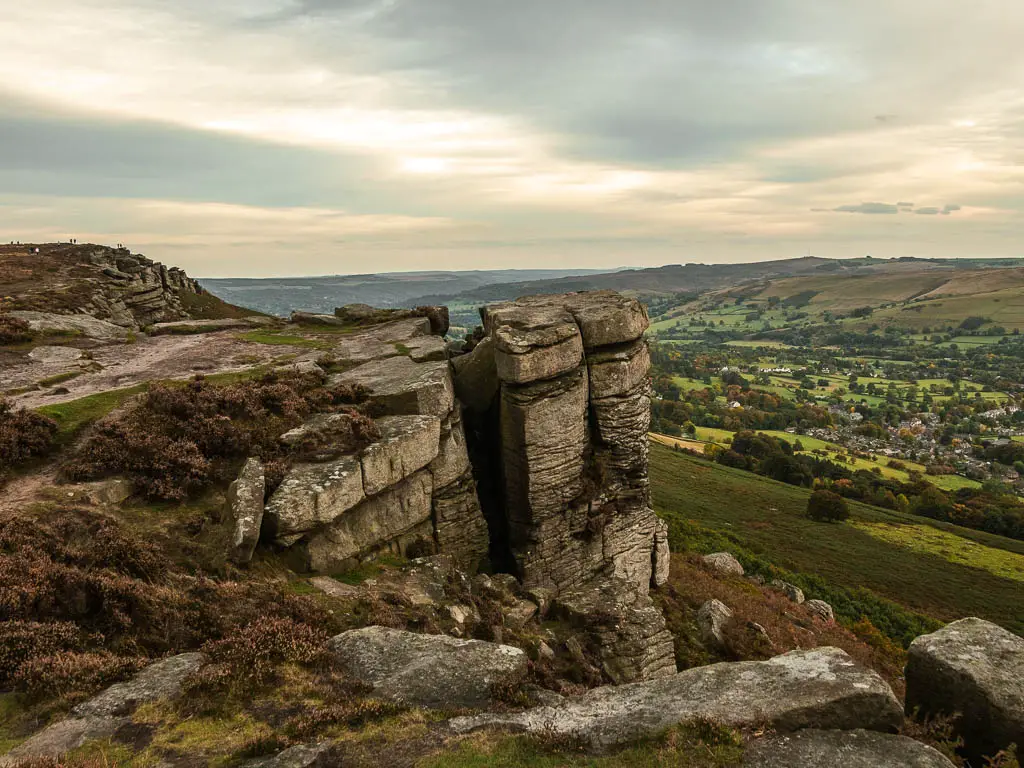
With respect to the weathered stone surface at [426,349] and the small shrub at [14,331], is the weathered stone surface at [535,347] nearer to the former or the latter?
Result: the weathered stone surface at [426,349]

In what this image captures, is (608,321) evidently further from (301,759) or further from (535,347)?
(301,759)

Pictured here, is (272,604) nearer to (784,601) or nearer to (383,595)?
(383,595)

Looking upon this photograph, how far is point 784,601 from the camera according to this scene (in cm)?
4312

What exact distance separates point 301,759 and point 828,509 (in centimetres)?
10632

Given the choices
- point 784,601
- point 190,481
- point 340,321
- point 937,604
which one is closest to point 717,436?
point 937,604

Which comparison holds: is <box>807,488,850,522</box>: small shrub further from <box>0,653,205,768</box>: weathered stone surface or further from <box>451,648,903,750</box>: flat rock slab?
<box>0,653,205,768</box>: weathered stone surface

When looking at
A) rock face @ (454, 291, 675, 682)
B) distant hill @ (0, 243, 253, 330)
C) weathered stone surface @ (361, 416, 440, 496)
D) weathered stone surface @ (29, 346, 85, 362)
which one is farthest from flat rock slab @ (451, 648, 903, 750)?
distant hill @ (0, 243, 253, 330)

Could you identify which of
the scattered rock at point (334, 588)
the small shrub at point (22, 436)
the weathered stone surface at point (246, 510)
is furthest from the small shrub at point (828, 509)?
the small shrub at point (22, 436)

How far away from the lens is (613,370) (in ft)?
96.4

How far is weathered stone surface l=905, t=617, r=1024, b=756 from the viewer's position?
11.5 m

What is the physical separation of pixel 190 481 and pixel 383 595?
8.31m

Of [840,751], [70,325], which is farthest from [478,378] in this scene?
[70,325]

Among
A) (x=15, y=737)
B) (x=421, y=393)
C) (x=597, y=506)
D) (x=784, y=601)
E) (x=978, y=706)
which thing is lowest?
(x=784, y=601)

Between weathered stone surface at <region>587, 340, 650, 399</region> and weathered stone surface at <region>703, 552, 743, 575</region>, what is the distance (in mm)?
25408
